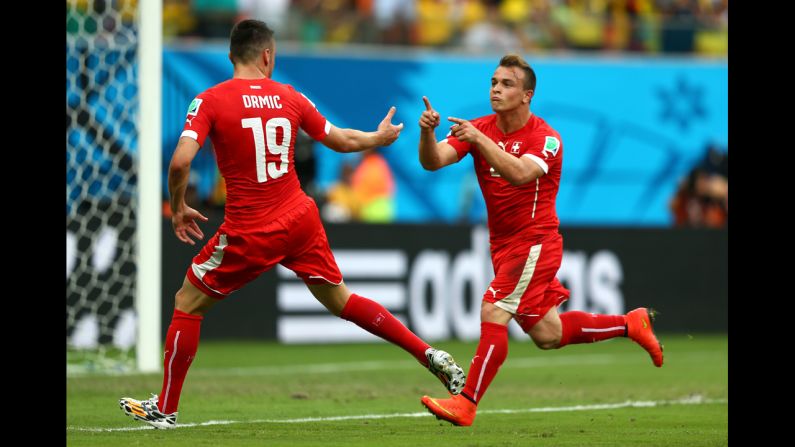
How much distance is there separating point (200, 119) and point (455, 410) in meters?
2.31

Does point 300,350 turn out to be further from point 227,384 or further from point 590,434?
point 590,434

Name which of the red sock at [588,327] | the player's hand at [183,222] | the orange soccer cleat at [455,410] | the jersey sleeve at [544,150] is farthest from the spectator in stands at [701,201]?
the player's hand at [183,222]

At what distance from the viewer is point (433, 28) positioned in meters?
22.1

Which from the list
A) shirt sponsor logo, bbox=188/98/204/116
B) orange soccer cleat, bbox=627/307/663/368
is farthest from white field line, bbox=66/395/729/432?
shirt sponsor logo, bbox=188/98/204/116

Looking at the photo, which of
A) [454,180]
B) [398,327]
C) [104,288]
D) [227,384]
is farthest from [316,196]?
[398,327]

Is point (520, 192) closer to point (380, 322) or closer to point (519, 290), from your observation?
point (519, 290)

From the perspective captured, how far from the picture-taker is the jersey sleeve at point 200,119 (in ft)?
25.9

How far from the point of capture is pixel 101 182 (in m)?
14.3

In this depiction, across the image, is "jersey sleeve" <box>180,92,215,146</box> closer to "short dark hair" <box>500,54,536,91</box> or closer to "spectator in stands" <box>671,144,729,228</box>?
"short dark hair" <box>500,54,536,91</box>

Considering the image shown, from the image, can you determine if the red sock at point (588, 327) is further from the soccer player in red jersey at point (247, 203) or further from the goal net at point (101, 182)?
the goal net at point (101, 182)

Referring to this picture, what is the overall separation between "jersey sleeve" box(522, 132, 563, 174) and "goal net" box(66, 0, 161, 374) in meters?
5.97

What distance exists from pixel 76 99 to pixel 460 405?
7534 millimetres

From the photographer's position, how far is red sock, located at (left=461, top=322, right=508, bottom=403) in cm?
823
